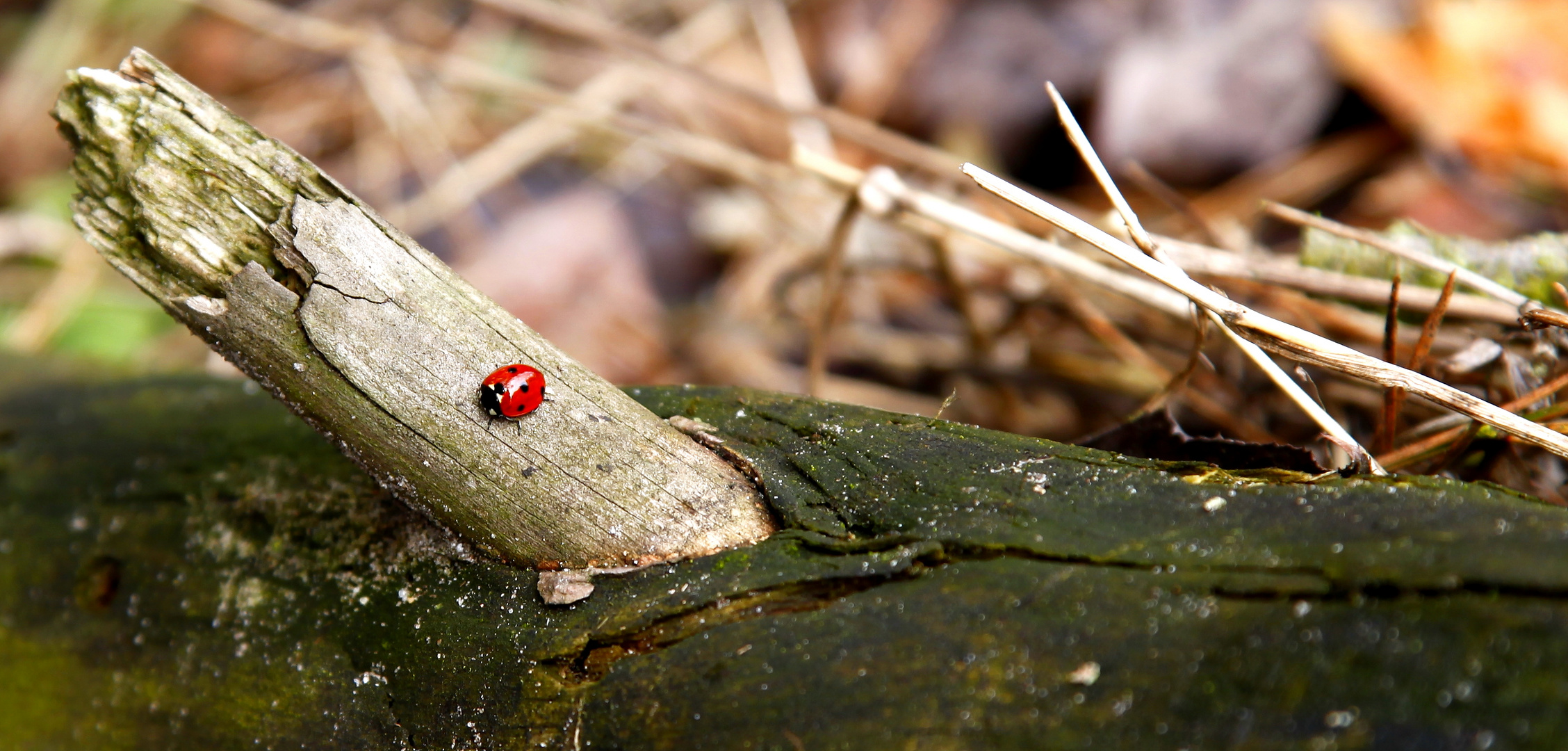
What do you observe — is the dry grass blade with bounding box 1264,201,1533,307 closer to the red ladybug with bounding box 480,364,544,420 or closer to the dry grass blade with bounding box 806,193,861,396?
the dry grass blade with bounding box 806,193,861,396

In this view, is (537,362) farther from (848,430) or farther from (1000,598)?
(1000,598)

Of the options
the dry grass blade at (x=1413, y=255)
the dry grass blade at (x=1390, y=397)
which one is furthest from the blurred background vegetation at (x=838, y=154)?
the dry grass blade at (x=1390, y=397)

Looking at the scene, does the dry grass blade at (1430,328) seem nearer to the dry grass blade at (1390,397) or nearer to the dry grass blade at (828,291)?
the dry grass blade at (1390,397)

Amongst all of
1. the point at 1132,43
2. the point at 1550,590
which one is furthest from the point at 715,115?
the point at 1550,590

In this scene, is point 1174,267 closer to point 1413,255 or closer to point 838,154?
point 1413,255

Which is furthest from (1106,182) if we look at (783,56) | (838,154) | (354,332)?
(783,56)
